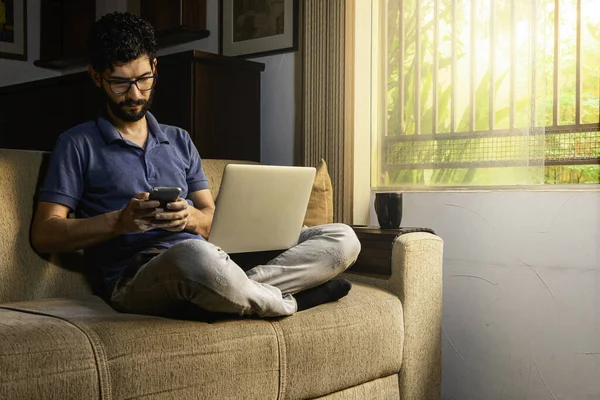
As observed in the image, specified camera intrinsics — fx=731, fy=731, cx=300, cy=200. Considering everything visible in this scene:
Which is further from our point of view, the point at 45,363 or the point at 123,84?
the point at 123,84

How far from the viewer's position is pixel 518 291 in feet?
8.73

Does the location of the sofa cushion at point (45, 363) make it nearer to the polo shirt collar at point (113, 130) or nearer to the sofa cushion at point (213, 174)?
the polo shirt collar at point (113, 130)

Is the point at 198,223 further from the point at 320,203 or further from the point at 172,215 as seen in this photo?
the point at 320,203

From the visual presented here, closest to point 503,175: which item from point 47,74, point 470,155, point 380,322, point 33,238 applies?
A: point 470,155

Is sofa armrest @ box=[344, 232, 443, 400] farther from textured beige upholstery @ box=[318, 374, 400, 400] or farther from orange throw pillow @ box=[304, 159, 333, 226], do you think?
orange throw pillow @ box=[304, 159, 333, 226]

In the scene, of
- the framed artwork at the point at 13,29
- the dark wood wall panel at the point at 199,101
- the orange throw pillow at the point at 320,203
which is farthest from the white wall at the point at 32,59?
the orange throw pillow at the point at 320,203

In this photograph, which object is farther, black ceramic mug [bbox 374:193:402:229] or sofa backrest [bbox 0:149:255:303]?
black ceramic mug [bbox 374:193:402:229]

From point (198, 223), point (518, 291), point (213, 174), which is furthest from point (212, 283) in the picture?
point (518, 291)

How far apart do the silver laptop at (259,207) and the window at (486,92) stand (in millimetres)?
1037

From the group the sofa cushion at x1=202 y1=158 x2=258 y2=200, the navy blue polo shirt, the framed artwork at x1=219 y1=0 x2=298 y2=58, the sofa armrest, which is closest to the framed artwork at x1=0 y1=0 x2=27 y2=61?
the framed artwork at x1=219 y1=0 x2=298 y2=58

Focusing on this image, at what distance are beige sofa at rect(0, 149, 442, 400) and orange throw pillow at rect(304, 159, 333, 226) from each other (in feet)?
1.14

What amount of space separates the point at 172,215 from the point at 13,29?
3.18 m

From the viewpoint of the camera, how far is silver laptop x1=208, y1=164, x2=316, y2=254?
1846mm

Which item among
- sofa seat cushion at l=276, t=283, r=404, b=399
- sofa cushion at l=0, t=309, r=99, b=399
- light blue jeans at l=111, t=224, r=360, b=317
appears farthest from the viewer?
sofa seat cushion at l=276, t=283, r=404, b=399
